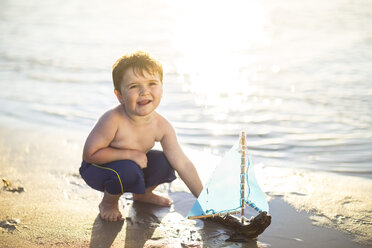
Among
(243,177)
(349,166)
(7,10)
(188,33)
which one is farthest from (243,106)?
(7,10)

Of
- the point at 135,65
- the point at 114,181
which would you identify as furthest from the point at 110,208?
the point at 135,65

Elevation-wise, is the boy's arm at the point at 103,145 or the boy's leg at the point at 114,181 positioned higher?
the boy's arm at the point at 103,145

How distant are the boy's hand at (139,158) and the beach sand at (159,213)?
322mm

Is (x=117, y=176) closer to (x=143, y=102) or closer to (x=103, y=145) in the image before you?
(x=103, y=145)

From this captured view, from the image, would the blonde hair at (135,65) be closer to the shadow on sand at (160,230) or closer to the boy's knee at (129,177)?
the boy's knee at (129,177)

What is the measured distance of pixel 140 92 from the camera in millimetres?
2781

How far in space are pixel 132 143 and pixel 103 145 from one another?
20cm

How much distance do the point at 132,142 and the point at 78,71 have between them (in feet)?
14.8

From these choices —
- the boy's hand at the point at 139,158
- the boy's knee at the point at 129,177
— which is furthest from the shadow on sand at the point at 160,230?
the boy's hand at the point at 139,158

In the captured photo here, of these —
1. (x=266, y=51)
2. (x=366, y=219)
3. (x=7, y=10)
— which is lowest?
(x=366, y=219)

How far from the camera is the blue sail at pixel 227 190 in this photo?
257 cm

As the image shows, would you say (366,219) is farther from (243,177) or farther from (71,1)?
(71,1)

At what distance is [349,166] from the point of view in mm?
3887

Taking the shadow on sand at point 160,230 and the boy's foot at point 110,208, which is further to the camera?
the boy's foot at point 110,208
